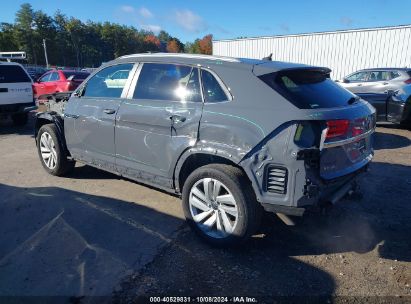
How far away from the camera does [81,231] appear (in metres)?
3.81

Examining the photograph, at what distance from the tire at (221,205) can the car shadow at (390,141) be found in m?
5.24

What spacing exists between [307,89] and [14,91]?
876 centimetres

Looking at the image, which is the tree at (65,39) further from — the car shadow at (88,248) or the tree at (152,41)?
the car shadow at (88,248)

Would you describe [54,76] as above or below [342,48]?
below

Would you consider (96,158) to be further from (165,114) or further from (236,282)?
(236,282)

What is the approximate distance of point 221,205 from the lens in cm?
345

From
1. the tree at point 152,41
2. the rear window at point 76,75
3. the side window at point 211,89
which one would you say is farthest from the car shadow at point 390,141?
the tree at point 152,41

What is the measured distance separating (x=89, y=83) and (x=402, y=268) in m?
4.24

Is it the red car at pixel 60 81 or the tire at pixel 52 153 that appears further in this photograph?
the red car at pixel 60 81

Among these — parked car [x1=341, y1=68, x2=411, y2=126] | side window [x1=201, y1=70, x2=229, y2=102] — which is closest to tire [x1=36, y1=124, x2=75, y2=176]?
side window [x1=201, y1=70, x2=229, y2=102]

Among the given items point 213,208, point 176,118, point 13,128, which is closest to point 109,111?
point 176,118

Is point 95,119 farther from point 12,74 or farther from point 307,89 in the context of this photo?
point 12,74

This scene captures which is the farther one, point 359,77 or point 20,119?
point 359,77

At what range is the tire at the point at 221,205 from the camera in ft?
10.7
